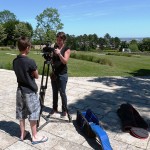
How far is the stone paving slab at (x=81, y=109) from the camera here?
13.9ft

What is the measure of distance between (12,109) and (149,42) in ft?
308

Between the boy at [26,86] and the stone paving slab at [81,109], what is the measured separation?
12.5 inches

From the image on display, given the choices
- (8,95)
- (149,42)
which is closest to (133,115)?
(8,95)

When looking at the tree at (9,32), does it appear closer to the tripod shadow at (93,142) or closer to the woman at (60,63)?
the woman at (60,63)

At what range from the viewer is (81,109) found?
618cm

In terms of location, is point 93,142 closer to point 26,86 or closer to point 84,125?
point 84,125

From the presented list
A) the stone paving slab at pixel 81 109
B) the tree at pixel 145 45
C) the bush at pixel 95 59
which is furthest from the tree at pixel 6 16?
the stone paving slab at pixel 81 109

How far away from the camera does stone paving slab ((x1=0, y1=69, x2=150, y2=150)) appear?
4234 millimetres

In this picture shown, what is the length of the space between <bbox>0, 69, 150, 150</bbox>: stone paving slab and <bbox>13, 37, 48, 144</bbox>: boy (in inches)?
12.5

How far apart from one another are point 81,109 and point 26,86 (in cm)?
253

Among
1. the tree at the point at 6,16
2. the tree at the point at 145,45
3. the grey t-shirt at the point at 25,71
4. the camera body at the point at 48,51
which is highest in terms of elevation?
the tree at the point at 6,16

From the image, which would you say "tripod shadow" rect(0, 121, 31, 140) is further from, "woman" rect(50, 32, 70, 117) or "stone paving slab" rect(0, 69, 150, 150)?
"woman" rect(50, 32, 70, 117)

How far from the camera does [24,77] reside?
3.87m

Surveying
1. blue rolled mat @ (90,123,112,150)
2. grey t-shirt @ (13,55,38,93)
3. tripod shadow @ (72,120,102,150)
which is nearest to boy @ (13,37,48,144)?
grey t-shirt @ (13,55,38,93)
